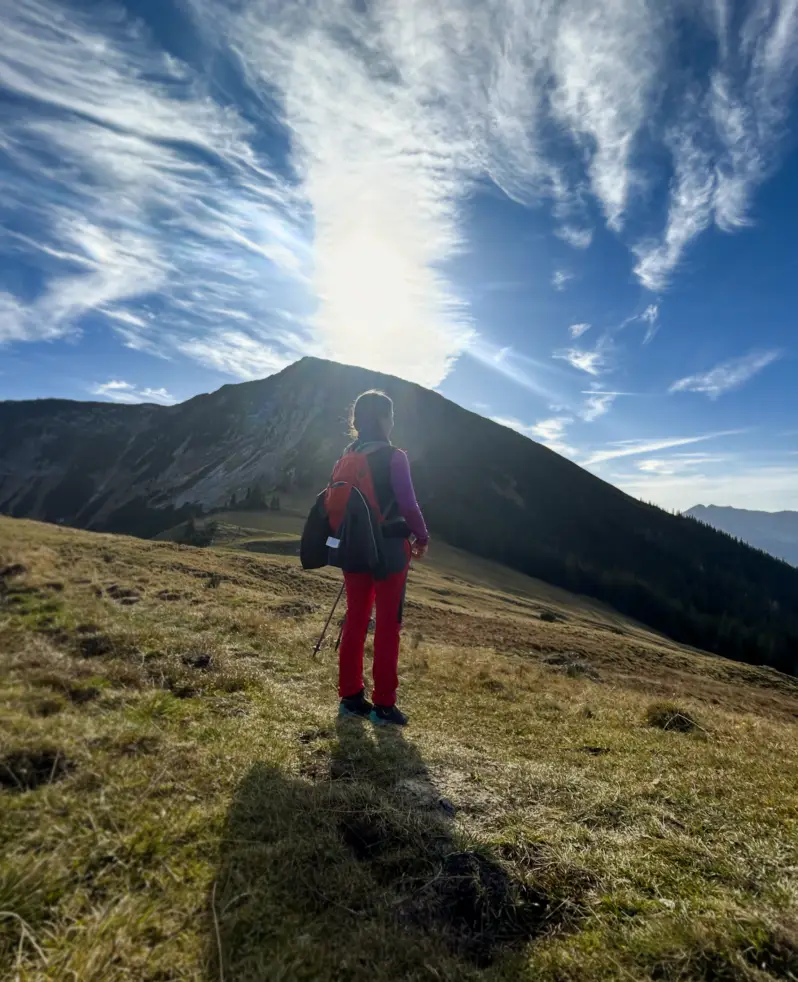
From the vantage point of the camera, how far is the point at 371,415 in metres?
6.88

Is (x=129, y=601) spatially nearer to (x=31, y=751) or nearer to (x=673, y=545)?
(x=31, y=751)

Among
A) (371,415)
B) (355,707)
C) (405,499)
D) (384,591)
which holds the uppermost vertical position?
(371,415)

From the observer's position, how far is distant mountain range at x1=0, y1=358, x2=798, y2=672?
9788 centimetres

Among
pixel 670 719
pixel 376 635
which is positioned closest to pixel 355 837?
pixel 376 635

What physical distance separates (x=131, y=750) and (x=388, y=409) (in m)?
4.51

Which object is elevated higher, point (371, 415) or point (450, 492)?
point (450, 492)

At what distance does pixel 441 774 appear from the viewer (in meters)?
4.66

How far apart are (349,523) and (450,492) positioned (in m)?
103

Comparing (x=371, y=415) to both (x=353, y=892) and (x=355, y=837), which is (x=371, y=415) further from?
(x=353, y=892)

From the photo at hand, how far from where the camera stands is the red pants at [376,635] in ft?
20.9

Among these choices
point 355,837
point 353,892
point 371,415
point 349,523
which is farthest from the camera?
point 371,415

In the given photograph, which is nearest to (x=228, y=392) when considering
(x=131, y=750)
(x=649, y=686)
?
(x=649, y=686)

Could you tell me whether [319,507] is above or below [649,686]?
above

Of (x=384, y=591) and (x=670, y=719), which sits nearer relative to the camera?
(x=384, y=591)
